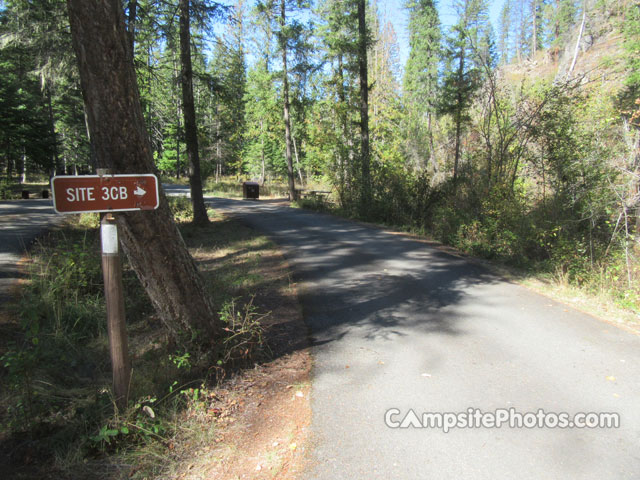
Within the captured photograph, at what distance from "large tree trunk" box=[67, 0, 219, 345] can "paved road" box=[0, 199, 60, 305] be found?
3.20 meters

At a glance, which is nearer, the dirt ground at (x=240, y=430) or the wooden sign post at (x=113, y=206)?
the wooden sign post at (x=113, y=206)

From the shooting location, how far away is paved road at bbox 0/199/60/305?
6304mm

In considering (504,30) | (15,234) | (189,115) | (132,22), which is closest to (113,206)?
(132,22)

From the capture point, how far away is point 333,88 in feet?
83.6

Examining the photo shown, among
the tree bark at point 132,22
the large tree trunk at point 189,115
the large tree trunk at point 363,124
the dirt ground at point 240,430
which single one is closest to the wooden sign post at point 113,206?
the dirt ground at point 240,430

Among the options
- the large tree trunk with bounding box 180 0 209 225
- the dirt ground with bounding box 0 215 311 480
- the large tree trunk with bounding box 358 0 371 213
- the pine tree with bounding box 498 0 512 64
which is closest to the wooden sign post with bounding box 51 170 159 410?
the dirt ground with bounding box 0 215 311 480

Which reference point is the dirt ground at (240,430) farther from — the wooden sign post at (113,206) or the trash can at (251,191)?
the trash can at (251,191)

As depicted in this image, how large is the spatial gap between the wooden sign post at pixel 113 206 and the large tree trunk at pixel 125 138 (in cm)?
71

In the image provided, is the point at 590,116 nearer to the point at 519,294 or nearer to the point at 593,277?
the point at 593,277

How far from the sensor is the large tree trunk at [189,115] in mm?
12086

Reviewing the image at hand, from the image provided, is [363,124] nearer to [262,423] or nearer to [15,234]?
[15,234]

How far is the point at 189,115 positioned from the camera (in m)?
12.8

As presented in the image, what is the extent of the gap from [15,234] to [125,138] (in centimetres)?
892

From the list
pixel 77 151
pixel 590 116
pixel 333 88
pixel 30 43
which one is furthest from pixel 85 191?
pixel 77 151
